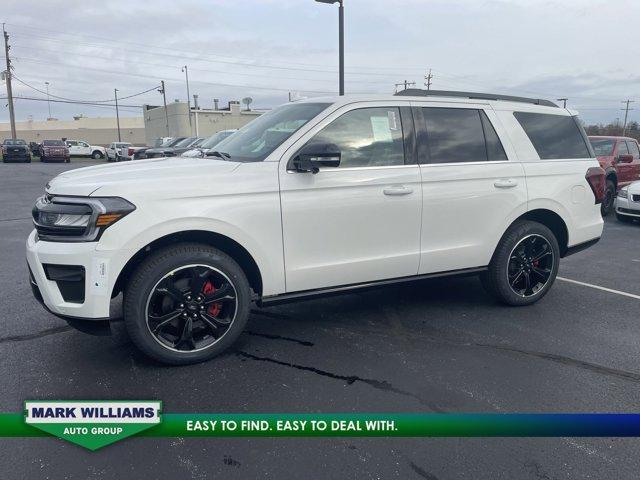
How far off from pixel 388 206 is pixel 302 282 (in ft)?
3.07

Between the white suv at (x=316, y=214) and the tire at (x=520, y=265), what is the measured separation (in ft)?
0.05

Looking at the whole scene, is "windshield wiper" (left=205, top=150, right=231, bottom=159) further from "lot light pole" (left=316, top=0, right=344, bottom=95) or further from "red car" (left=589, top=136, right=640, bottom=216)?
"red car" (left=589, top=136, right=640, bottom=216)

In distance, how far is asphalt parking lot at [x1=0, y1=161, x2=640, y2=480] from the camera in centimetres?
255

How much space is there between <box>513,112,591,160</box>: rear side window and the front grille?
4.09 metres

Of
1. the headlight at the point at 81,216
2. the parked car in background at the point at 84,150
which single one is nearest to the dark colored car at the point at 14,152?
the parked car in background at the point at 84,150

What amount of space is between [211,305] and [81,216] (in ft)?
3.44

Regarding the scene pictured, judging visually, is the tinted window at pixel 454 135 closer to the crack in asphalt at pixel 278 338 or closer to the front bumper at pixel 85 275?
the crack in asphalt at pixel 278 338

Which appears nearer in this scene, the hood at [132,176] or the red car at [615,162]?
the hood at [132,176]

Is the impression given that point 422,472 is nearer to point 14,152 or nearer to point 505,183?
point 505,183

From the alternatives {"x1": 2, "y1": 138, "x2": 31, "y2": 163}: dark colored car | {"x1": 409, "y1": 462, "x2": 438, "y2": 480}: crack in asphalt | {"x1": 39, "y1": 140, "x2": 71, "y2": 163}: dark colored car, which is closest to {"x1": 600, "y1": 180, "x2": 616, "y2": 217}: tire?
{"x1": 409, "y1": 462, "x2": 438, "y2": 480}: crack in asphalt

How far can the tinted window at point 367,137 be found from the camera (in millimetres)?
3961

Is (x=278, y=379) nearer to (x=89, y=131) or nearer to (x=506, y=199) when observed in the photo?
(x=506, y=199)

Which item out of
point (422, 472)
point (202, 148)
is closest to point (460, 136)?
point (202, 148)

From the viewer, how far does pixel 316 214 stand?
150 inches
